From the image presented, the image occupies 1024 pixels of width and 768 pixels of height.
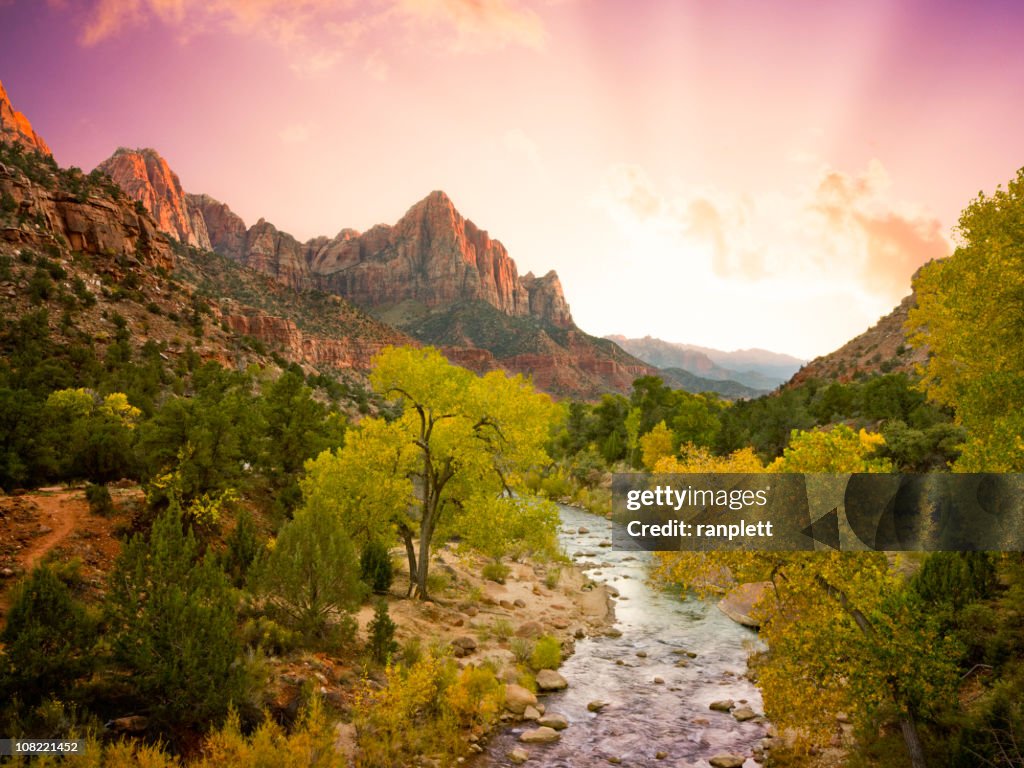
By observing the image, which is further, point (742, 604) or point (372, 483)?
point (742, 604)

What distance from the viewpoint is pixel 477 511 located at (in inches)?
760

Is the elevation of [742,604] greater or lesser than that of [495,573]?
lesser

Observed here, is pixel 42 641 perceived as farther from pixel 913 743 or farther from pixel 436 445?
pixel 913 743

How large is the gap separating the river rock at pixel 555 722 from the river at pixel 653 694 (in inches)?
7.7

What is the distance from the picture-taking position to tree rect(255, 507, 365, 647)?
1528 cm

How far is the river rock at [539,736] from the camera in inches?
544

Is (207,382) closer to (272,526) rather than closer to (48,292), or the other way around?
(48,292)

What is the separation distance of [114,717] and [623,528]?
40019mm

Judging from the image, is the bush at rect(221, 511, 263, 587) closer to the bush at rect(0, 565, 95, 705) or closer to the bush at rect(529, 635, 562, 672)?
the bush at rect(0, 565, 95, 705)

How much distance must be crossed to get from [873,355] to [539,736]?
322 ft

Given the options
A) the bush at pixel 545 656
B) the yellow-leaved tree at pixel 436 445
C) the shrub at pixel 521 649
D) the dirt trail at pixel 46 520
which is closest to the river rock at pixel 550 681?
the bush at pixel 545 656

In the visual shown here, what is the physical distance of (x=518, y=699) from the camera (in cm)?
1548

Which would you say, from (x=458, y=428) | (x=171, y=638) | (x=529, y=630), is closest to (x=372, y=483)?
(x=458, y=428)
